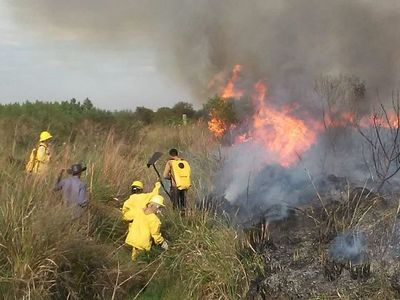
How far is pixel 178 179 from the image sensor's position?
31.8ft

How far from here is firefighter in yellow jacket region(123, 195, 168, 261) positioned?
23.3 ft

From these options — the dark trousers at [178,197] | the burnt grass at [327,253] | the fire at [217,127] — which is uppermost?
the fire at [217,127]

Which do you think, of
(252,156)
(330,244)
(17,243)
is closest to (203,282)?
(330,244)

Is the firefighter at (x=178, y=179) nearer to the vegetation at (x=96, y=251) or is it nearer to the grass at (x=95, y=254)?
the vegetation at (x=96, y=251)

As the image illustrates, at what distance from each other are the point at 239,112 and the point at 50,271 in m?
10.1

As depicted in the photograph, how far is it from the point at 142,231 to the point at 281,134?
518cm

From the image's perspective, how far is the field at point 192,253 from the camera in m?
5.44

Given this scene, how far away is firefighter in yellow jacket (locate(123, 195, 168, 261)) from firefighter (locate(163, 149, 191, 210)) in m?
1.66

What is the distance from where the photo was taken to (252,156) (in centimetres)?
1151

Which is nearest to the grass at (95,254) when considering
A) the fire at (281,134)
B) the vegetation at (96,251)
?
the vegetation at (96,251)

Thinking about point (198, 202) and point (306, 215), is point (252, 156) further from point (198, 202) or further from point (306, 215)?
point (306, 215)

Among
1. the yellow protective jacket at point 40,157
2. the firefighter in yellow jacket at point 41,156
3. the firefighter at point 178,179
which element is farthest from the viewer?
the firefighter at point 178,179

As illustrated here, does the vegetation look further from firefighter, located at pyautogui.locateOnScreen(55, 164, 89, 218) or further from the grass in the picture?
firefighter, located at pyautogui.locateOnScreen(55, 164, 89, 218)

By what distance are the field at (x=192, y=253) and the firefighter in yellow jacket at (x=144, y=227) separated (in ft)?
0.46
